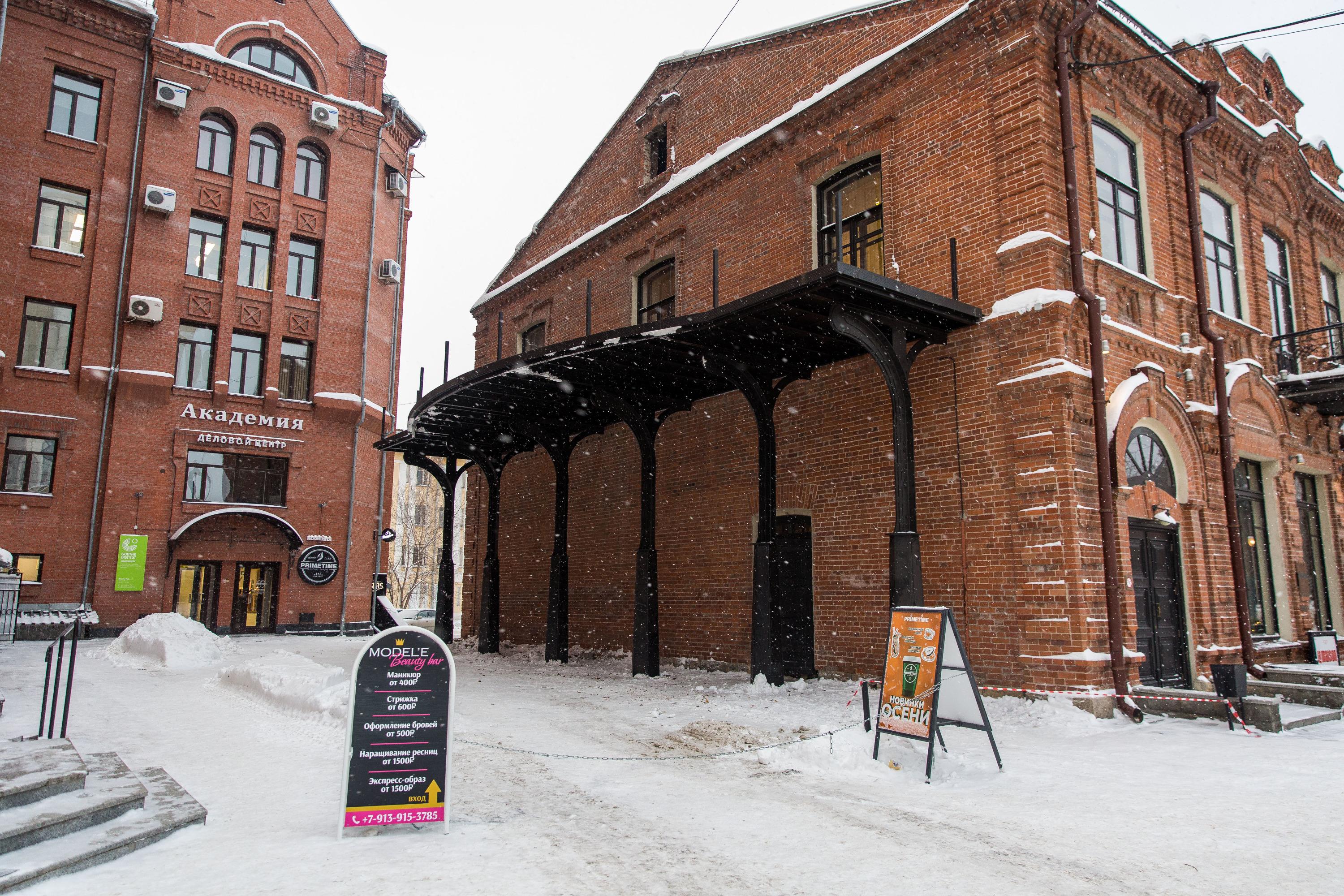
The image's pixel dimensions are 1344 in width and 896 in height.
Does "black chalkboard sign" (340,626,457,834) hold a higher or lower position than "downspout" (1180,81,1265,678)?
lower

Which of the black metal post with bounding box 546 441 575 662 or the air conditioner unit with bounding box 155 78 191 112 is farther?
the air conditioner unit with bounding box 155 78 191 112

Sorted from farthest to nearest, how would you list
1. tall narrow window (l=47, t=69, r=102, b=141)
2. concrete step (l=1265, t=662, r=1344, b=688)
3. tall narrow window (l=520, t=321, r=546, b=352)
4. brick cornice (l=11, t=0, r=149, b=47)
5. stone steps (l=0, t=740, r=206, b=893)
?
1. tall narrow window (l=47, t=69, r=102, b=141)
2. brick cornice (l=11, t=0, r=149, b=47)
3. tall narrow window (l=520, t=321, r=546, b=352)
4. concrete step (l=1265, t=662, r=1344, b=688)
5. stone steps (l=0, t=740, r=206, b=893)

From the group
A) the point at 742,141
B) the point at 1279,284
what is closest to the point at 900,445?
the point at 742,141

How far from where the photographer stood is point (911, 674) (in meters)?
6.85

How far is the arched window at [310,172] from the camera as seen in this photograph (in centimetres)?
2558

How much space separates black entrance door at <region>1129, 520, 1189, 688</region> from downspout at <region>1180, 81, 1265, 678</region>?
3.48 feet

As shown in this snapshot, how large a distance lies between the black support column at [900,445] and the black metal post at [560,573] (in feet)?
23.6

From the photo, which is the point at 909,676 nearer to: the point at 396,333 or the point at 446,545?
the point at 446,545

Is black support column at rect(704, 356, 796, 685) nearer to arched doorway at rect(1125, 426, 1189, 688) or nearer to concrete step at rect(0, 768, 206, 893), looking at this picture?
arched doorway at rect(1125, 426, 1189, 688)

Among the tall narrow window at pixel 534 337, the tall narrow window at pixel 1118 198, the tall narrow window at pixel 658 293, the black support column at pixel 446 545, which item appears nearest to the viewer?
the tall narrow window at pixel 1118 198

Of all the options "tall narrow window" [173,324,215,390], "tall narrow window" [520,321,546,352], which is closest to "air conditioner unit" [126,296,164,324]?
"tall narrow window" [173,324,215,390]

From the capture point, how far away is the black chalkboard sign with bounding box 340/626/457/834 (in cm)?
480

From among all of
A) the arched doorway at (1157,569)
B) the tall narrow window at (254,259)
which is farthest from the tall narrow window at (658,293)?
the tall narrow window at (254,259)

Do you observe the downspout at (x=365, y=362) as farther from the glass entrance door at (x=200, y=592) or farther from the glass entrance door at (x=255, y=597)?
the glass entrance door at (x=200, y=592)
